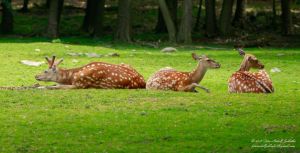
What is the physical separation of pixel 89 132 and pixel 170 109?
6.31 ft

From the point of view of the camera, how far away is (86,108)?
1161cm

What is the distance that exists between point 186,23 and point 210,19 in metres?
3.41

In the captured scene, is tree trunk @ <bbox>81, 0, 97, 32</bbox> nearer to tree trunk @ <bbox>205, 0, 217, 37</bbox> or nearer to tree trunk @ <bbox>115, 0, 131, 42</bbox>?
tree trunk @ <bbox>115, 0, 131, 42</bbox>

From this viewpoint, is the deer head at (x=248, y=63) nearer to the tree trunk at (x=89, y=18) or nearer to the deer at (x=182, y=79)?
the deer at (x=182, y=79)

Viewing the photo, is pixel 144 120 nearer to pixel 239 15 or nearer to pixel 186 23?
pixel 186 23

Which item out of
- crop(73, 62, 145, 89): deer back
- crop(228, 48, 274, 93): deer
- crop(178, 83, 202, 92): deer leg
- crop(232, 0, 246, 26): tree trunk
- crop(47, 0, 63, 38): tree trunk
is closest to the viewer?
crop(228, 48, 274, 93): deer

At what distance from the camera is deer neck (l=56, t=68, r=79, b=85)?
45.2 feet

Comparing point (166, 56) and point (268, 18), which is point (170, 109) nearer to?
point (166, 56)

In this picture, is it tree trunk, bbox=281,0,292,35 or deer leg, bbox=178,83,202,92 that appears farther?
tree trunk, bbox=281,0,292,35

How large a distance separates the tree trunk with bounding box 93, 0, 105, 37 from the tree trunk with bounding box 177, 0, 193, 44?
302cm

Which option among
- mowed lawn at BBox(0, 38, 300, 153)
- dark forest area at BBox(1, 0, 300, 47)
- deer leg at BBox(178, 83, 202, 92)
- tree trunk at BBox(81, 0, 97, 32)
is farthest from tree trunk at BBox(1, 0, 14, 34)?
deer leg at BBox(178, 83, 202, 92)

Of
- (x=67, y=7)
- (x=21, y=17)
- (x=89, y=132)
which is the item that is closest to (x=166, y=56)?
(x=89, y=132)

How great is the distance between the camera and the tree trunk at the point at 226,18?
32156 mm

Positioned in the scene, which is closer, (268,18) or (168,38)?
(168,38)
